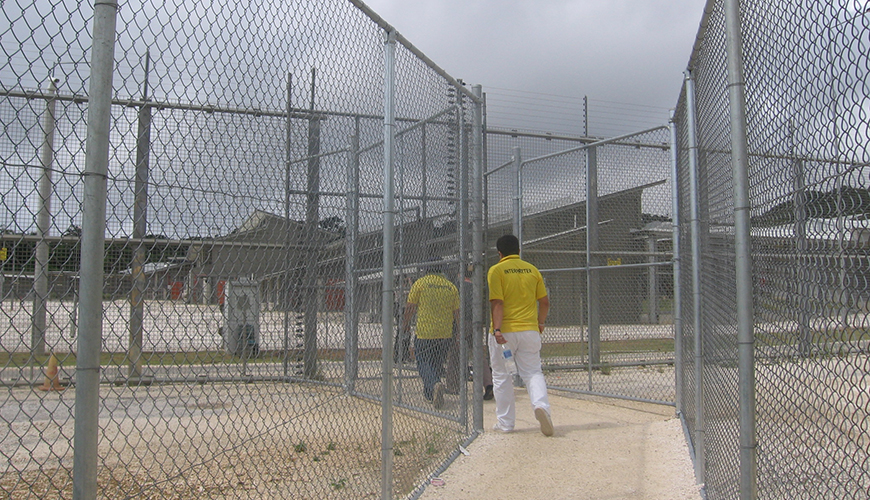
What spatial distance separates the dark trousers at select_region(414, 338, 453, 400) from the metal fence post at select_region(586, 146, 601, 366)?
2.70m

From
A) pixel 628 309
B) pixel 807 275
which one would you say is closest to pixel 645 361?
pixel 628 309

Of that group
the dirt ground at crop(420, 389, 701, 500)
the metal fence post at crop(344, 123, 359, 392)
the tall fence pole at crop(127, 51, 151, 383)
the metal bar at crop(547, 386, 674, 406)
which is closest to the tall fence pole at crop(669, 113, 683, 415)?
the dirt ground at crop(420, 389, 701, 500)

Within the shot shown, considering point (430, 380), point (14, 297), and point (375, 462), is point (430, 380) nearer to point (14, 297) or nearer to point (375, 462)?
point (375, 462)

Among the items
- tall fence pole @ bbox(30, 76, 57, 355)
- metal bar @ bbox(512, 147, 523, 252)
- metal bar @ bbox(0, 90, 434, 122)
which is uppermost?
metal bar @ bbox(512, 147, 523, 252)

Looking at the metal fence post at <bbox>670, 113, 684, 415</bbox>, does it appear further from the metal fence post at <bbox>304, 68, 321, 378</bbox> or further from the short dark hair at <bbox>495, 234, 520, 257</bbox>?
the metal fence post at <bbox>304, 68, 321, 378</bbox>

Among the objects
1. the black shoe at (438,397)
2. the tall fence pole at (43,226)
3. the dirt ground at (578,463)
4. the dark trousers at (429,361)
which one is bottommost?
the dirt ground at (578,463)

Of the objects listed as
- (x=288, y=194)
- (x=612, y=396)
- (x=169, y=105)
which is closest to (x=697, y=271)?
(x=288, y=194)

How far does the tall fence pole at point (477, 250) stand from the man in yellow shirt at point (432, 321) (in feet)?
0.79

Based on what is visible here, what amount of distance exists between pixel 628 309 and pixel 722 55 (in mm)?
6302

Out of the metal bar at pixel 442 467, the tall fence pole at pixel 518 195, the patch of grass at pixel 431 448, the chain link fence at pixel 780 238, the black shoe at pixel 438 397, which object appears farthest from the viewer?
the tall fence pole at pixel 518 195

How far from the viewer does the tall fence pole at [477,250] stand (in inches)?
215

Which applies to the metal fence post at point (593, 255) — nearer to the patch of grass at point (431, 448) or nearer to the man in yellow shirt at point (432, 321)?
the man in yellow shirt at point (432, 321)

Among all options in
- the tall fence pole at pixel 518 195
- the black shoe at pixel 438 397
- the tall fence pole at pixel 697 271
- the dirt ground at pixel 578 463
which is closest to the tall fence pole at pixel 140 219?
the dirt ground at pixel 578 463

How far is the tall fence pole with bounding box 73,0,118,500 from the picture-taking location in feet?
5.77
